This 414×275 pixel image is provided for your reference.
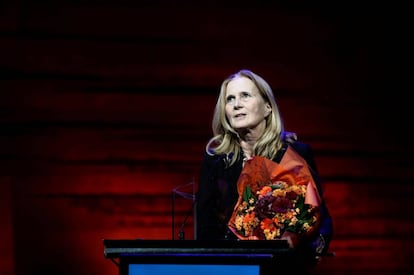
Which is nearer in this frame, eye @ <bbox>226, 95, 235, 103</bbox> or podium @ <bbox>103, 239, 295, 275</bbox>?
podium @ <bbox>103, 239, 295, 275</bbox>

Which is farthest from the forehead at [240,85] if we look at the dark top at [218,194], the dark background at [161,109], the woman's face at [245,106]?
the dark background at [161,109]

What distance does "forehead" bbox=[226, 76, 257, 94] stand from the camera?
234cm

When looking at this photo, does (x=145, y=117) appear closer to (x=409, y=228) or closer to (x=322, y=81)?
(x=322, y=81)

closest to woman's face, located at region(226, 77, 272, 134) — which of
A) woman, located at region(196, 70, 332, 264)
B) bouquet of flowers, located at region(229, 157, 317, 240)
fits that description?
woman, located at region(196, 70, 332, 264)

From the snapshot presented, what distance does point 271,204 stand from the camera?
5.50 ft

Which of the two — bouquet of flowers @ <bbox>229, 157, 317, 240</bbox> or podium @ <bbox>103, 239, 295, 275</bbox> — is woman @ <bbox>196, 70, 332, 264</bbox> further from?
podium @ <bbox>103, 239, 295, 275</bbox>

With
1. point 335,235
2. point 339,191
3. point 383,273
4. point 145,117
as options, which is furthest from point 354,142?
point 145,117

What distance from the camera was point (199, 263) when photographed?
1451 millimetres

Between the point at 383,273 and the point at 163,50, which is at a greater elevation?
the point at 163,50

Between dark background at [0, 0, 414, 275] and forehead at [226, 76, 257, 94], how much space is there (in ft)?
3.05

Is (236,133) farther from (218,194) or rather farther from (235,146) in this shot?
(218,194)

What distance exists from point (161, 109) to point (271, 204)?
166cm

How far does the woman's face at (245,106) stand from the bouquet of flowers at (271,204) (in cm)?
50

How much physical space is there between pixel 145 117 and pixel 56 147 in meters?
0.47
